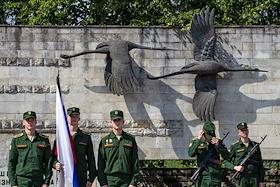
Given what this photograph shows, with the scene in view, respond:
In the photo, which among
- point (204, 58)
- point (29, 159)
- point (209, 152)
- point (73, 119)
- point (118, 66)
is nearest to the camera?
point (29, 159)

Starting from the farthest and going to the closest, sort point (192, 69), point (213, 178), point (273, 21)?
point (273, 21)
point (192, 69)
point (213, 178)

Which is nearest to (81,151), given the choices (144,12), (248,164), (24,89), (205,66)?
(248,164)

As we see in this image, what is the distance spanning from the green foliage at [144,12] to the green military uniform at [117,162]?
790 cm

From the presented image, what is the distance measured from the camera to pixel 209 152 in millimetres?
9359

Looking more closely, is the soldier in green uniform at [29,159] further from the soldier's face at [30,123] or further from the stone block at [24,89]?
the stone block at [24,89]

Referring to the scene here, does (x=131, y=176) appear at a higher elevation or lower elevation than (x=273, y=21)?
lower

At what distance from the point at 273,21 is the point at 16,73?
27.4ft

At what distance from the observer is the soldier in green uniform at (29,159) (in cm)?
852

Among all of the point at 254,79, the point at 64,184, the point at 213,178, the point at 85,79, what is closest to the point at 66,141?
the point at 64,184

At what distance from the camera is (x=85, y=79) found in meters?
11.7

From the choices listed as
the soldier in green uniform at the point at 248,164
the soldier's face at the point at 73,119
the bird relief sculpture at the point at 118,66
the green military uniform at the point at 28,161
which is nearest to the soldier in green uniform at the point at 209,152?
the soldier in green uniform at the point at 248,164

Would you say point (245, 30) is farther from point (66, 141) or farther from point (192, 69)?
point (66, 141)

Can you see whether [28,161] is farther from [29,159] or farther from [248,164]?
[248,164]

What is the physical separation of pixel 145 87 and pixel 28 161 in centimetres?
370
